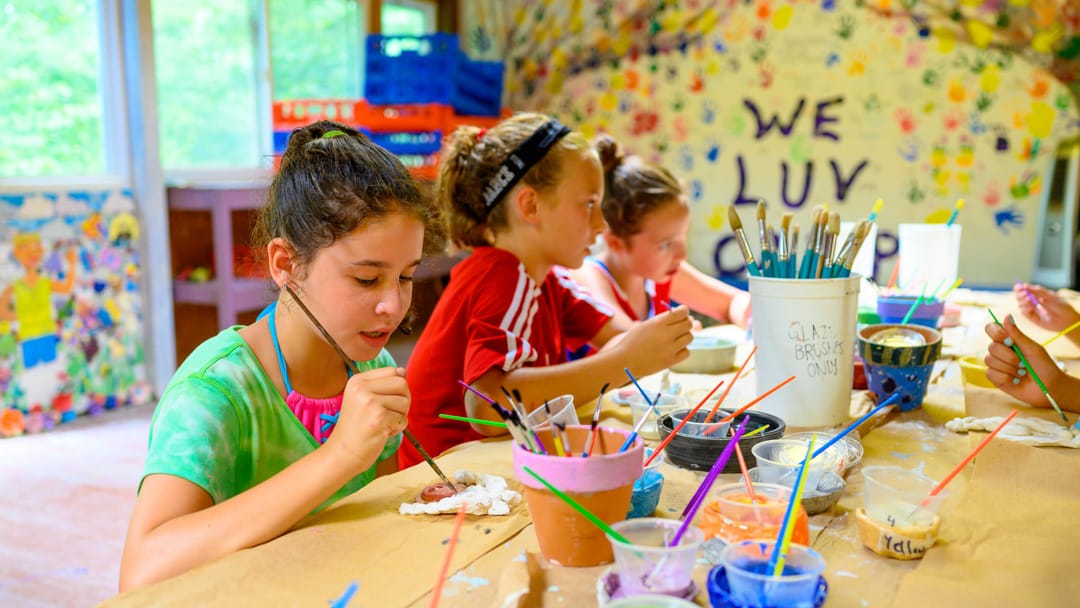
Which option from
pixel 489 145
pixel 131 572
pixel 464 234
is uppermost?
pixel 489 145

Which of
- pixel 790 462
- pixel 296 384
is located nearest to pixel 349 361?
pixel 296 384

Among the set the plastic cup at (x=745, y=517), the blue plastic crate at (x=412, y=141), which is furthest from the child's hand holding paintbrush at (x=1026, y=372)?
the blue plastic crate at (x=412, y=141)

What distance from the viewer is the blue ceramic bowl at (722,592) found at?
2.26 ft

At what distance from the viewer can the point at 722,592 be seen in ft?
2.26

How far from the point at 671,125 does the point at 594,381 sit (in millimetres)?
3241

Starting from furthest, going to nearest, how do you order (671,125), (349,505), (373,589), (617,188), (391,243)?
(671,125) → (617,188) → (391,243) → (349,505) → (373,589)

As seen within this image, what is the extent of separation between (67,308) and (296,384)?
2481mm

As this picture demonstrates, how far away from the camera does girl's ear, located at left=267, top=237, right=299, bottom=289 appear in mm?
1149

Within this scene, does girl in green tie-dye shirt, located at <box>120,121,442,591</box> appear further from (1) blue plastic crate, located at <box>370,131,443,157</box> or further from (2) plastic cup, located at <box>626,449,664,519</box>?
(1) blue plastic crate, located at <box>370,131,443,157</box>

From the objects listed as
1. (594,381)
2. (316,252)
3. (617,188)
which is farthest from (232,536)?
(617,188)

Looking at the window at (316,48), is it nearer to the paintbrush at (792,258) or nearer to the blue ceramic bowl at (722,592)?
the paintbrush at (792,258)

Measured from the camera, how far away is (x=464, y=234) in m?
1.74

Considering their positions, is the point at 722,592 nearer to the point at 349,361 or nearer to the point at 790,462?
the point at 790,462

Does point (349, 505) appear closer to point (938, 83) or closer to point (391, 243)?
point (391, 243)
